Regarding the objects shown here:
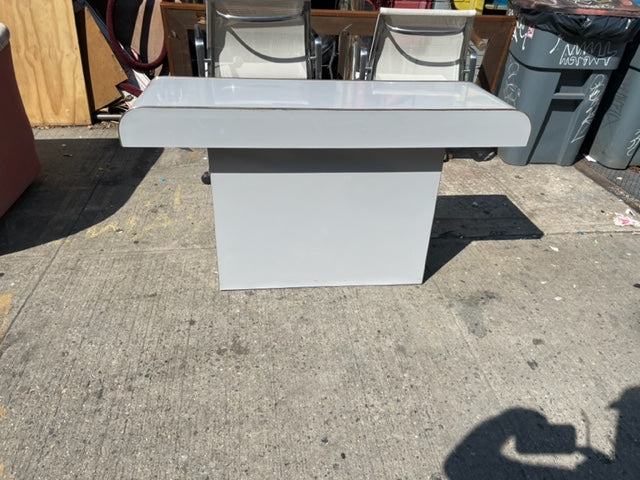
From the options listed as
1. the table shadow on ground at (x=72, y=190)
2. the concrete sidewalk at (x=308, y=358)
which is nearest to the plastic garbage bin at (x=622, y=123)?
the concrete sidewalk at (x=308, y=358)

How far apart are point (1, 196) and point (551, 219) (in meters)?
3.86

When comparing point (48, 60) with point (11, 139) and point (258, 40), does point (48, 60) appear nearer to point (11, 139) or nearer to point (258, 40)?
point (11, 139)

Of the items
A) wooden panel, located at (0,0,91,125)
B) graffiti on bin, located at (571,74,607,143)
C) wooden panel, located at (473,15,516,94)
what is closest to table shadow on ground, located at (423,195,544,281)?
graffiti on bin, located at (571,74,607,143)

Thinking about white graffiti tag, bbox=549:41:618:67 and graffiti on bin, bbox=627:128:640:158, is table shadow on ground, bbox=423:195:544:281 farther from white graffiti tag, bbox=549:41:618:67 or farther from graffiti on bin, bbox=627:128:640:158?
graffiti on bin, bbox=627:128:640:158

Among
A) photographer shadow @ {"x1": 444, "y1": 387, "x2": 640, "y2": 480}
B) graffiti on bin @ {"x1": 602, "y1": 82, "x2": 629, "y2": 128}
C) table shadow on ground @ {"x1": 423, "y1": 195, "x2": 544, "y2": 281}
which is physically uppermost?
graffiti on bin @ {"x1": 602, "y1": 82, "x2": 629, "y2": 128}

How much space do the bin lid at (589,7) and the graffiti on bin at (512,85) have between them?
0.50 meters

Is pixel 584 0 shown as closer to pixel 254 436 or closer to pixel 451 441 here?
pixel 451 441

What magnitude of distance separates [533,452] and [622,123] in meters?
3.60

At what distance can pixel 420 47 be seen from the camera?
3.49 meters

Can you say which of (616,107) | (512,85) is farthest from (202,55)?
(616,107)

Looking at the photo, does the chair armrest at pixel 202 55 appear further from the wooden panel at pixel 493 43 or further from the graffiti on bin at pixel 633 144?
the graffiti on bin at pixel 633 144

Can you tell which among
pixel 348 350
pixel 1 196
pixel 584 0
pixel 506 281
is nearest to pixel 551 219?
pixel 506 281

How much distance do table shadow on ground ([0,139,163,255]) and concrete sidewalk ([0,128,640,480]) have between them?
3cm

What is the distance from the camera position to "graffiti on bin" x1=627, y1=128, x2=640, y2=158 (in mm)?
4324
